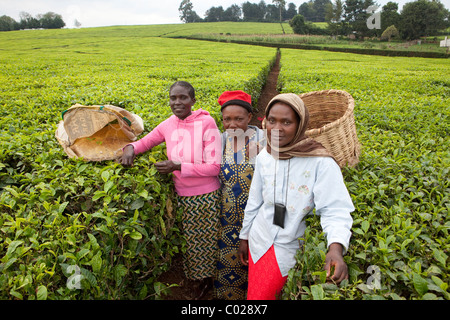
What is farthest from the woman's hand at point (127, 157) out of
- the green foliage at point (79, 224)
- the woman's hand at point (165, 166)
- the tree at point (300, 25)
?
the tree at point (300, 25)

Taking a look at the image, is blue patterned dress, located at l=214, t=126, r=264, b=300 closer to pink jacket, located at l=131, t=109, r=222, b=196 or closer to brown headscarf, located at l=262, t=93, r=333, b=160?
pink jacket, located at l=131, t=109, r=222, b=196

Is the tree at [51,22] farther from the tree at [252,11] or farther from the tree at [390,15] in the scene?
the tree at [390,15]

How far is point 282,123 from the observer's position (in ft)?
5.29

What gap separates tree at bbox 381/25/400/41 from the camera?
3794 centimetres

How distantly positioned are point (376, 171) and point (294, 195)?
108 centimetres

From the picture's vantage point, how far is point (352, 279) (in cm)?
128

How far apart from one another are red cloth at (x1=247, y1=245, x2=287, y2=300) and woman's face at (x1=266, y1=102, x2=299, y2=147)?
0.71 m

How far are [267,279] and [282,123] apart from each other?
1.00 meters

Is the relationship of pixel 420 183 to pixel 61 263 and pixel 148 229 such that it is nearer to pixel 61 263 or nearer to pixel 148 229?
pixel 148 229

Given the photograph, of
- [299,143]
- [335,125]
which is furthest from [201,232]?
[335,125]

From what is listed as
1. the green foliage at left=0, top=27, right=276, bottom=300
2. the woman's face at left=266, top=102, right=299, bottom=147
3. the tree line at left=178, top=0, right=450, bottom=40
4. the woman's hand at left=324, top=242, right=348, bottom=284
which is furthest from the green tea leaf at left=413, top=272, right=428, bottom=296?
the tree line at left=178, top=0, right=450, bottom=40

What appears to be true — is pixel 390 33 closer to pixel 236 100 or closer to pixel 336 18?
pixel 336 18

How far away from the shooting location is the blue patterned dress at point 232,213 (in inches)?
89.6
